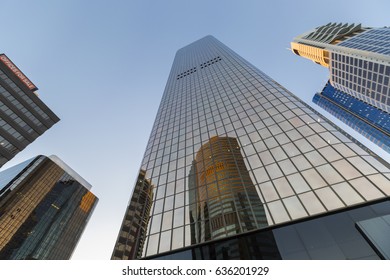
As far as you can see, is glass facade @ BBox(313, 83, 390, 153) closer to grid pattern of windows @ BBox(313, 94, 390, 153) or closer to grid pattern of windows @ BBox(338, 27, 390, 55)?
grid pattern of windows @ BBox(313, 94, 390, 153)

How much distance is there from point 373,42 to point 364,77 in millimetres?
11933

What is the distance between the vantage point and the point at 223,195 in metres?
23.4

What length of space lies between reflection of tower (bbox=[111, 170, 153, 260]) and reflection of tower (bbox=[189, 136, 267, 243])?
20.4 feet

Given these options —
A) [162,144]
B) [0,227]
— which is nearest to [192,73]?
[162,144]

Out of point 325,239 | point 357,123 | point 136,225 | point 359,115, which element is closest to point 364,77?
point 359,115

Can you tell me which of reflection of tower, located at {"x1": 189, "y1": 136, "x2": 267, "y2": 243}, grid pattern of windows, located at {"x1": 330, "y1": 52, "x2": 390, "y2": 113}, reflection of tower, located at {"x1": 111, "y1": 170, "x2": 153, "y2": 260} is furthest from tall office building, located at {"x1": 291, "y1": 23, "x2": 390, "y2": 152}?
reflection of tower, located at {"x1": 111, "y1": 170, "x2": 153, "y2": 260}

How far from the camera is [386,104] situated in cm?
7475

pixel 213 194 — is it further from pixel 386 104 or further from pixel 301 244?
pixel 386 104

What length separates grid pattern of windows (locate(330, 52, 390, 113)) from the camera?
70.5 m

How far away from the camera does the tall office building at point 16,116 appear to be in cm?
6850

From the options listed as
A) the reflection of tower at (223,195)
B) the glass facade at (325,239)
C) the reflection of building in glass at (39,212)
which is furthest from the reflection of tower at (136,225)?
the reflection of building in glass at (39,212)

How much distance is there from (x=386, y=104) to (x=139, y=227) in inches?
3443

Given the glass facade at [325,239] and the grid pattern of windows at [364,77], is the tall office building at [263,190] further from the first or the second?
the grid pattern of windows at [364,77]

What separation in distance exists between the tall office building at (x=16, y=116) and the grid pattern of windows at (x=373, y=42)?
112 metres
